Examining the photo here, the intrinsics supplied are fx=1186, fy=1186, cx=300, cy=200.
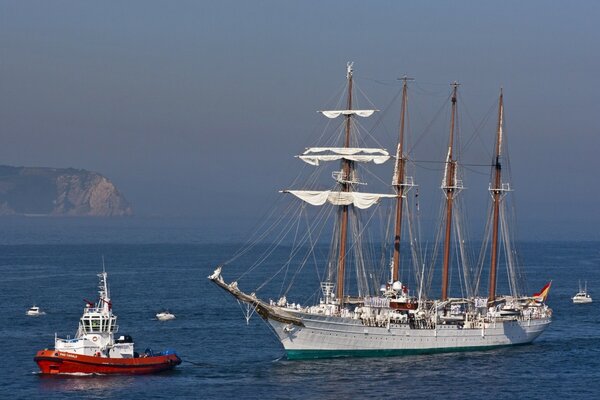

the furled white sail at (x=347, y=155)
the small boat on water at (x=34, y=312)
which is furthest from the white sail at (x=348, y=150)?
the small boat on water at (x=34, y=312)

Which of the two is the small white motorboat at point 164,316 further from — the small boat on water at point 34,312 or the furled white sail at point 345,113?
the furled white sail at point 345,113

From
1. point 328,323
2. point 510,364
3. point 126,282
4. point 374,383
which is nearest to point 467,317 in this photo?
point 510,364

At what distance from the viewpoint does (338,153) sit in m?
113

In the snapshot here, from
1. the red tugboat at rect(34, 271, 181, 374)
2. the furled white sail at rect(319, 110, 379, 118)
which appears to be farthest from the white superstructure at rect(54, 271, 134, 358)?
the furled white sail at rect(319, 110, 379, 118)

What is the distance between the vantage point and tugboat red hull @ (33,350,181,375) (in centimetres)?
9331

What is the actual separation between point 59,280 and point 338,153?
94205mm

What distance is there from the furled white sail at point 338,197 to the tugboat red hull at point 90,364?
26.3 meters

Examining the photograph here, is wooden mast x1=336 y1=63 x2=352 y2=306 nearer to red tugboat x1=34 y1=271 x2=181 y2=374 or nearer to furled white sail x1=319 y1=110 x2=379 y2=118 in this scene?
furled white sail x1=319 y1=110 x2=379 y2=118

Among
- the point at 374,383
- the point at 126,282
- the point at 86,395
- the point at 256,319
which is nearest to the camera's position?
the point at 86,395

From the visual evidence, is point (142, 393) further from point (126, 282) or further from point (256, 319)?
point (126, 282)

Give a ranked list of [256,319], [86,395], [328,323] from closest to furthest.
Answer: [86,395]
[328,323]
[256,319]

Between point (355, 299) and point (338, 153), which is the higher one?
point (338, 153)

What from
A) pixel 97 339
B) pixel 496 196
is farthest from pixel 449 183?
pixel 97 339

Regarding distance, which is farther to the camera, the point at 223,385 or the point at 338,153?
the point at 338,153
